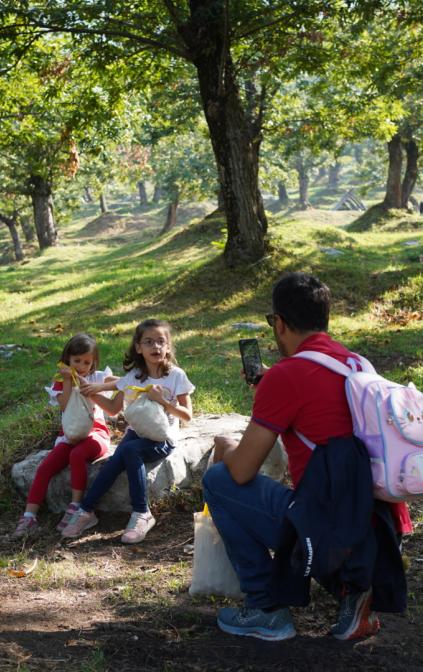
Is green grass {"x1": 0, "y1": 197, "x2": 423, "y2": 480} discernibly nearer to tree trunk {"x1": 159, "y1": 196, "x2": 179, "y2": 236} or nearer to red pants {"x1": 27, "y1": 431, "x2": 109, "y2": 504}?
red pants {"x1": 27, "y1": 431, "x2": 109, "y2": 504}

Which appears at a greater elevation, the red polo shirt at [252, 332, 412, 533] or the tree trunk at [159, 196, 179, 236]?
the tree trunk at [159, 196, 179, 236]

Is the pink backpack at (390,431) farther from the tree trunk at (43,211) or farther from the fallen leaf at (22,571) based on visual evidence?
the tree trunk at (43,211)

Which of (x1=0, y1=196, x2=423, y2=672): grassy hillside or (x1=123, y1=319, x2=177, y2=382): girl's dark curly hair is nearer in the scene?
(x1=0, y1=196, x2=423, y2=672): grassy hillside

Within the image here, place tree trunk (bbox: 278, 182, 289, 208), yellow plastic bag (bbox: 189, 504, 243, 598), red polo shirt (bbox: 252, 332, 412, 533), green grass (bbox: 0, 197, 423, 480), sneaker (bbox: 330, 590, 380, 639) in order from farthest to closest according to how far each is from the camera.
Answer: tree trunk (bbox: 278, 182, 289, 208)
green grass (bbox: 0, 197, 423, 480)
yellow plastic bag (bbox: 189, 504, 243, 598)
sneaker (bbox: 330, 590, 380, 639)
red polo shirt (bbox: 252, 332, 412, 533)

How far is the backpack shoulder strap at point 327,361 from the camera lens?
3.14 metres

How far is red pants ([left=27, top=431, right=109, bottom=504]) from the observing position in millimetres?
5371

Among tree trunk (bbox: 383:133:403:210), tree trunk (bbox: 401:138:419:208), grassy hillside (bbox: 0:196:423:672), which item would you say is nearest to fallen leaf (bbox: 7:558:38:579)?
grassy hillside (bbox: 0:196:423:672)

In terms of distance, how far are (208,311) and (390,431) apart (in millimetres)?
8839

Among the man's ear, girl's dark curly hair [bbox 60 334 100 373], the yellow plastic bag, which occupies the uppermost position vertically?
the man's ear

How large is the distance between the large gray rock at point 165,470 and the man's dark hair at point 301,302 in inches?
70.4

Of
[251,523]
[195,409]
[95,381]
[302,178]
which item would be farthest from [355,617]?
[302,178]

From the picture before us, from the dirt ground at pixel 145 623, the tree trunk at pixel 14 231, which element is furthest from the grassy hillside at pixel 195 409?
the tree trunk at pixel 14 231

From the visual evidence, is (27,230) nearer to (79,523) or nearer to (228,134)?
(228,134)

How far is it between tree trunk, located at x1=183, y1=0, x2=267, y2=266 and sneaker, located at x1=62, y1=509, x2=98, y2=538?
26.0 feet
